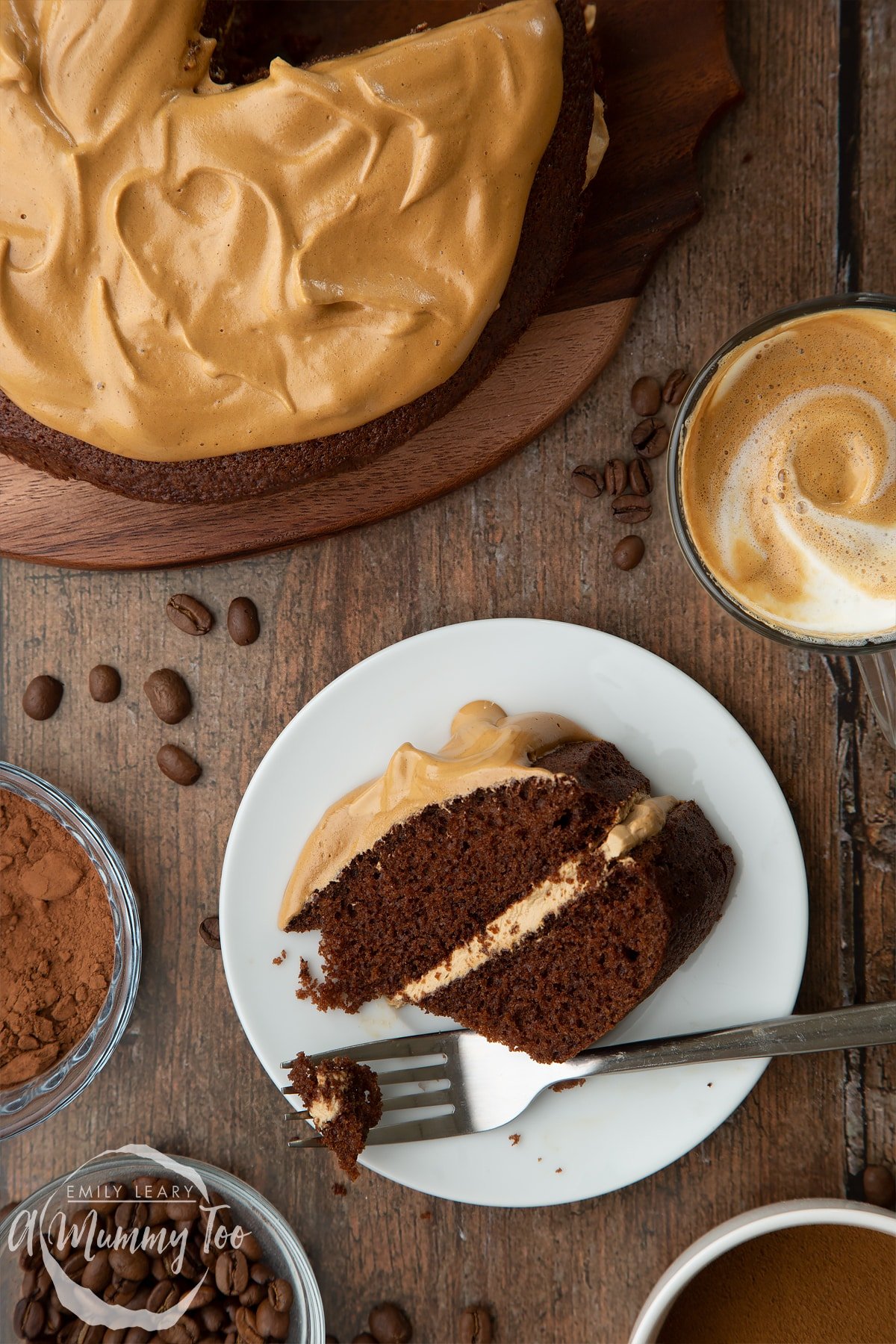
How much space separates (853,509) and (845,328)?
0.99 feet

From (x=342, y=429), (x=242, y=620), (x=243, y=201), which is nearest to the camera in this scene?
(x=243, y=201)

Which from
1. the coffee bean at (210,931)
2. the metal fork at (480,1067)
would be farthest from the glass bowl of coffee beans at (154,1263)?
the coffee bean at (210,931)

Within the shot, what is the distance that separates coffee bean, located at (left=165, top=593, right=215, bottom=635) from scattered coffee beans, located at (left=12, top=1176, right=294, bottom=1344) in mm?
1133

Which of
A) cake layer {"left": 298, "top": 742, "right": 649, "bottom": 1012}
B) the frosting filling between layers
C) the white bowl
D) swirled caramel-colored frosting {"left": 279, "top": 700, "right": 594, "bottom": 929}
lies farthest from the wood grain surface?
the white bowl

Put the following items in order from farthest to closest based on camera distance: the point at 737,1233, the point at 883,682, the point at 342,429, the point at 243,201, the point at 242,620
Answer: the point at 242,620
the point at 883,682
the point at 737,1233
the point at 342,429
the point at 243,201

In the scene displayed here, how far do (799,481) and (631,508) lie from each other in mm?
364

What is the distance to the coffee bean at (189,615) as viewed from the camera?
198 cm

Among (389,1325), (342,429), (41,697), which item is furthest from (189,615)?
(389,1325)

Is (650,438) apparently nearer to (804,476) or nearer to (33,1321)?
(804,476)

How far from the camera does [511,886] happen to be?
5.96ft

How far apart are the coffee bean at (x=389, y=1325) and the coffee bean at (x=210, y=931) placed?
824 mm

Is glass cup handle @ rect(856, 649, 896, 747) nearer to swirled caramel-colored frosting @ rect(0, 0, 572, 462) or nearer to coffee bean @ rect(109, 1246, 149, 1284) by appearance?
swirled caramel-colored frosting @ rect(0, 0, 572, 462)

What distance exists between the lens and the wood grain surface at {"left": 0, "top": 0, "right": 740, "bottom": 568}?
5.87ft

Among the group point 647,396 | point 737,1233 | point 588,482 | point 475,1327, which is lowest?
point 475,1327
